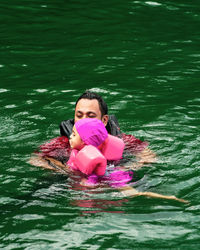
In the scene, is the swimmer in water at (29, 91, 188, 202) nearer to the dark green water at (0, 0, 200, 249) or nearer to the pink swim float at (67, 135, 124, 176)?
the dark green water at (0, 0, 200, 249)

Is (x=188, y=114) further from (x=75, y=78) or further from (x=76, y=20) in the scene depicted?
(x=76, y=20)

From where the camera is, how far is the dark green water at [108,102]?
547 centimetres

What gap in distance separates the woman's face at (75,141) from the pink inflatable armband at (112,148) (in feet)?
Result: 1.06

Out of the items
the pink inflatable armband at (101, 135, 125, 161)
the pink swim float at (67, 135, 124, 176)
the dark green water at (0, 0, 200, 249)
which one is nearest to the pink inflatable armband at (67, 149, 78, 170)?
the pink swim float at (67, 135, 124, 176)

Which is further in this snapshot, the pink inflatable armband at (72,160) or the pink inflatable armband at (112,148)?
the pink inflatable armband at (112,148)

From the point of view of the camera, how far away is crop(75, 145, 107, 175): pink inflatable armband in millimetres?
6020

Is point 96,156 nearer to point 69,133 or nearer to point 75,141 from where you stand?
point 75,141

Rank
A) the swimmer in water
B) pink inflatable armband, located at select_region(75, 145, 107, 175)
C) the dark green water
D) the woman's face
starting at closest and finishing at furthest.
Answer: the dark green water → pink inflatable armband, located at select_region(75, 145, 107, 175) → the woman's face → the swimmer in water

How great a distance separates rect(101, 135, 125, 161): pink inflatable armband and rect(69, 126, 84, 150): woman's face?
1.06 feet

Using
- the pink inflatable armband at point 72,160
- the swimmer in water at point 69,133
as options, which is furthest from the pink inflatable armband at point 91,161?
the swimmer in water at point 69,133

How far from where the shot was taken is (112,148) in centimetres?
668

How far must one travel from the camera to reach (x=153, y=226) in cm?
546

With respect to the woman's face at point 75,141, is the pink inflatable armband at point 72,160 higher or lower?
lower

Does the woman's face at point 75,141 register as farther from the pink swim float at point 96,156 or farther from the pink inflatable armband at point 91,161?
the pink inflatable armband at point 91,161
